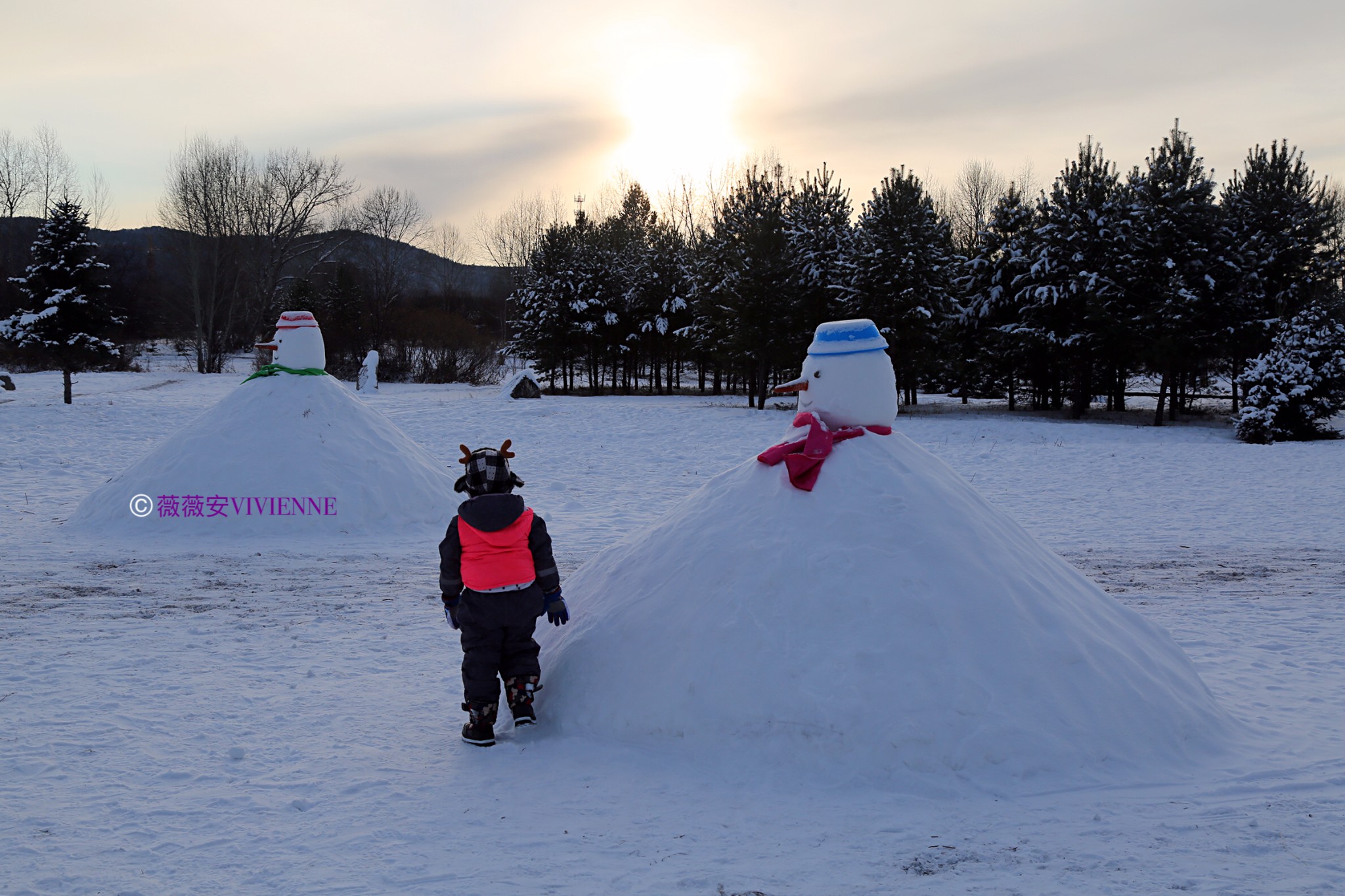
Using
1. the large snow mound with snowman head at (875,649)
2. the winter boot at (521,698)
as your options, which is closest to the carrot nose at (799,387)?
the large snow mound with snowman head at (875,649)

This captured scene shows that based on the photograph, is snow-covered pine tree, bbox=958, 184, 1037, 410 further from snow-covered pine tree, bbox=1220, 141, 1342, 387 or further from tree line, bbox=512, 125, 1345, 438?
snow-covered pine tree, bbox=1220, 141, 1342, 387

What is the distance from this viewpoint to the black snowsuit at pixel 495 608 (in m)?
4.55

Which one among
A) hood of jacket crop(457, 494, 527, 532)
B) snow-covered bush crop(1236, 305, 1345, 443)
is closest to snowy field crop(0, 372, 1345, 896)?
hood of jacket crop(457, 494, 527, 532)

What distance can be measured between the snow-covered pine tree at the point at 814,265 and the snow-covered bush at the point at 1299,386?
10987 millimetres

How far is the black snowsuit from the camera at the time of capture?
4.55m

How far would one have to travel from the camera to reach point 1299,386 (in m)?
21.7

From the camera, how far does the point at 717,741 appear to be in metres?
4.10

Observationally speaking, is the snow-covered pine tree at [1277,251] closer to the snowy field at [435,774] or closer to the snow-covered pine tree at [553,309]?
the snowy field at [435,774]

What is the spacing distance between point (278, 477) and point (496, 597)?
297 inches

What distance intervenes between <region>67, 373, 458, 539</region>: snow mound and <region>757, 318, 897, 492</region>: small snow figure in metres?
7.53

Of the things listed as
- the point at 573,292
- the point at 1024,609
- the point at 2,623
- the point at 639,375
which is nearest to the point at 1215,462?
the point at 1024,609

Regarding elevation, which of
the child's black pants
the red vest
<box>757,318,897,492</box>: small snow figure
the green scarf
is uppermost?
the green scarf

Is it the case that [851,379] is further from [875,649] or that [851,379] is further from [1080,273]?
[1080,273]

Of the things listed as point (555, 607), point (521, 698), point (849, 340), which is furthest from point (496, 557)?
point (849, 340)
